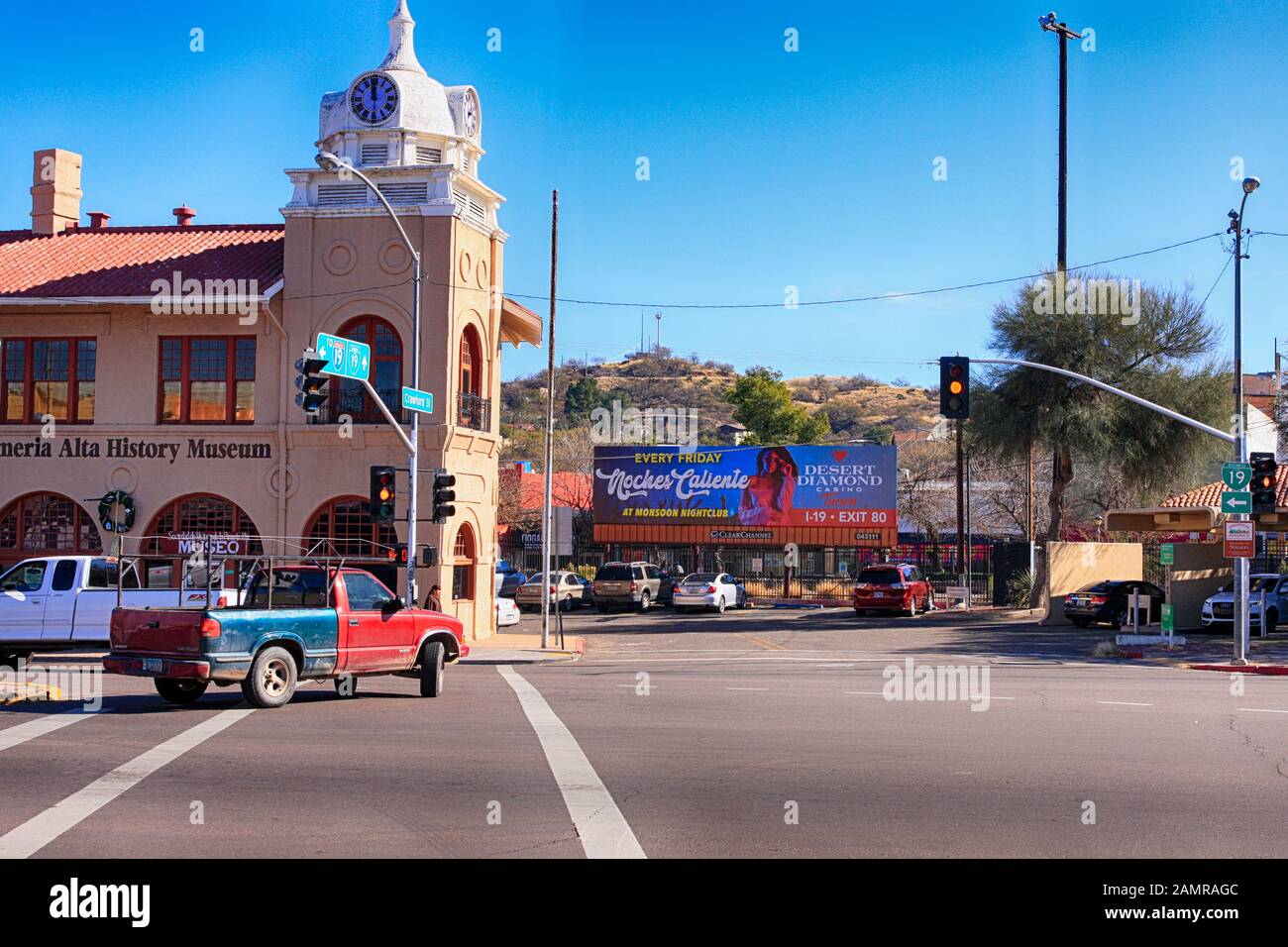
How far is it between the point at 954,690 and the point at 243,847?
44.4 ft

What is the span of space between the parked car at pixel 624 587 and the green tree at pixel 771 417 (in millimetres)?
40718

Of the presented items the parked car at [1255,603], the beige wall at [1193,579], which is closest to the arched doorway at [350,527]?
the parked car at [1255,603]

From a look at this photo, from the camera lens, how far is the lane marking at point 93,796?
856 centimetres

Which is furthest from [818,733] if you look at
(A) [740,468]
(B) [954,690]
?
(A) [740,468]

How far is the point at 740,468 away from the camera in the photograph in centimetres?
5350

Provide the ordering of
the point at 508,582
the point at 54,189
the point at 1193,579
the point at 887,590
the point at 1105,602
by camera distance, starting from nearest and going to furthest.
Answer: the point at 54,189
the point at 1105,602
the point at 1193,579
the point at 887,590
the point at 508,582

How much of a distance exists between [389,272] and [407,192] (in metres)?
1.99

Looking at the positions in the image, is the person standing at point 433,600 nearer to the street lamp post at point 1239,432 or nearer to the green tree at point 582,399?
the street lamp post at point 1239,432

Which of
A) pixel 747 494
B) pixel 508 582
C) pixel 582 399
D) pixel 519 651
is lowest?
pixel 519 651

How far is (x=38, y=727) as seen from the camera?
13.9 metres

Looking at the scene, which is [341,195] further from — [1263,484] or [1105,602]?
[1105,602]

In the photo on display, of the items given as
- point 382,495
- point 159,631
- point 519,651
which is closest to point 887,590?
point 519,651

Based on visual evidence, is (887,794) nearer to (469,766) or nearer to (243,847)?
(469,766)
